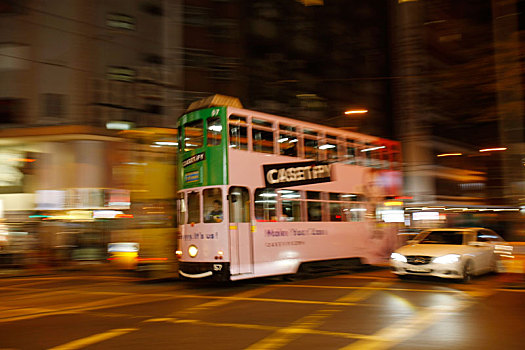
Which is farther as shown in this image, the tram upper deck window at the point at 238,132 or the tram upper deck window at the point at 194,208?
the tram upper deck window at the point at 194,208

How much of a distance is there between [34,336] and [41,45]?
790 inches

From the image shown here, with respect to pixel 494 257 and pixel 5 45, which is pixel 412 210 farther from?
pixel 5 45

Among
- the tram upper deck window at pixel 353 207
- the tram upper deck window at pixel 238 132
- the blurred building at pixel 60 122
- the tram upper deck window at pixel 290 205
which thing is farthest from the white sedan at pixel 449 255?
the blurred building at pixel 60 122

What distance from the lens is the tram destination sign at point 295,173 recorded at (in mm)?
12797

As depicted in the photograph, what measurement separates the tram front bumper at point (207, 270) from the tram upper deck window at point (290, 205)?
2330 millimetres

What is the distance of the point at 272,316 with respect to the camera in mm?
8281

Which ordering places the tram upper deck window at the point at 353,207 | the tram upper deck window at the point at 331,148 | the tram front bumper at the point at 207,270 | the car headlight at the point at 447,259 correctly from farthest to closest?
the tram upper deck window at the point at 353,207 < the tram upper deck window at the point at 331,148 < the car headlight at the point at 447,259 < the tram front bumper at the point at 207,270

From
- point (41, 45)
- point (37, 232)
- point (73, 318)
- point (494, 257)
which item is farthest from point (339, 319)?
point (41, 45)

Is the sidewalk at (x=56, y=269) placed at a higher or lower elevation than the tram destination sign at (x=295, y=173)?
lower

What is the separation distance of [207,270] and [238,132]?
3510mm

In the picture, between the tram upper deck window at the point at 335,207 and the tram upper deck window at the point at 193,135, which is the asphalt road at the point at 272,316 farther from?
the tram upper deck window at the point at 193,135

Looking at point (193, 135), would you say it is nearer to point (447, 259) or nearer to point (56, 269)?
point (447, 259)

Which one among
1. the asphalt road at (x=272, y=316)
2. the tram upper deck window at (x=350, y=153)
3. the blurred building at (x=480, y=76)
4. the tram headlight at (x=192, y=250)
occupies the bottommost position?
the asphalt road at (x=272, y=316)

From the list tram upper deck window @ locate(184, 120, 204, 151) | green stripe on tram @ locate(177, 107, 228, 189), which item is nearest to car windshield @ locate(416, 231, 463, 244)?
green stripe on tram @ locate(177, 107, 228, 189)
